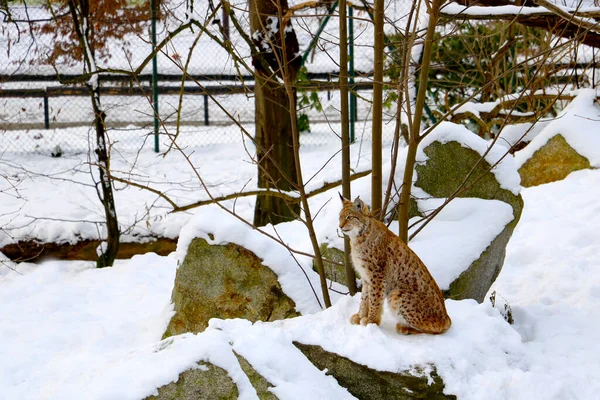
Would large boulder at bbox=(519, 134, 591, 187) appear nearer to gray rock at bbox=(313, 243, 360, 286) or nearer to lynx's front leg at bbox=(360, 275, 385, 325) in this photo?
gray rock at bbox=(313, 243, 360, 286)

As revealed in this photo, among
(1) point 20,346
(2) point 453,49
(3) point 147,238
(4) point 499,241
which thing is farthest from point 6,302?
(2) point 453,49

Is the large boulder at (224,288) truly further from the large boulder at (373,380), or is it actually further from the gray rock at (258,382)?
the gray rock at (258,382)

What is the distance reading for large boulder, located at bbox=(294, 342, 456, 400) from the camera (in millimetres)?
3381

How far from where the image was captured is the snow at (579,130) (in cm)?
788

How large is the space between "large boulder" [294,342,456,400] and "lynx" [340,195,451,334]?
1.16 feet

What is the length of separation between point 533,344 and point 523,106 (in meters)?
7.67

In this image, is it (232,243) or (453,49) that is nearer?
(232,243)

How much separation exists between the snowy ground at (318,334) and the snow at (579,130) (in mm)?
375

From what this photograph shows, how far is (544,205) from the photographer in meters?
7.42

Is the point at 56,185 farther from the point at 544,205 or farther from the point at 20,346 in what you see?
the point at 544,205

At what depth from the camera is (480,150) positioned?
567cm

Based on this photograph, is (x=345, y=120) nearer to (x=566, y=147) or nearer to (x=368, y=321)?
(x=368, y=321)

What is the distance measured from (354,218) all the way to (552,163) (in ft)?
17.0

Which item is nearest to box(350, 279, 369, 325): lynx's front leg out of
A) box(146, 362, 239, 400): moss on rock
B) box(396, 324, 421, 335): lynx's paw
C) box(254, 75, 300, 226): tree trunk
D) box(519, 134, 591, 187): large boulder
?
box(396, 324, 421, 335): lynx's paw
